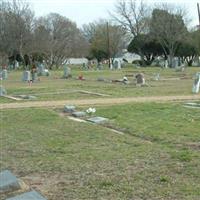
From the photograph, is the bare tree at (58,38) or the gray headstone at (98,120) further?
the bare tree at (58,38)

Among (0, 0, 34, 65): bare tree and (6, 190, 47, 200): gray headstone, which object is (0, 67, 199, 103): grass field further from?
(0, 0, 34, 65): bare tree

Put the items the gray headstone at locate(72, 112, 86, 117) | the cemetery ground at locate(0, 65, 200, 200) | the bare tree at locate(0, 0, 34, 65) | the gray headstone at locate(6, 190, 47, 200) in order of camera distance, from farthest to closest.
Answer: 1. the bare tree at locate(0, 0, 34, 65)
2. the gray headstone at locate(72, 112, 86, 117)
3. the cemetery ground at locate(0, 65, 200, 200)
4. the gray headstone at locate(6, 190, 47, 200)

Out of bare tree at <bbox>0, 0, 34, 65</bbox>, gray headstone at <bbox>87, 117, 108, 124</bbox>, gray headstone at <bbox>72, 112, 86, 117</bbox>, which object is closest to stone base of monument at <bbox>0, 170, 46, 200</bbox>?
gray headstone at <bbox>87, 117, 108, 124</bbox>

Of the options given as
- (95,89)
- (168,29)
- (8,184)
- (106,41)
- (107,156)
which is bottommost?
(95,89)

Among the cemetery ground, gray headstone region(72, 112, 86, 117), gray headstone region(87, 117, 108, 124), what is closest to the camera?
the cemetery ground

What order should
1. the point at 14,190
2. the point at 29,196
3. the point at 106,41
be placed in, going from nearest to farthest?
the point at 29,196 → the point at 14,190 → the point at 106,41

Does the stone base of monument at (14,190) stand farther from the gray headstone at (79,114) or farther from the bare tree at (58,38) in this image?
the bare tree at (58,38)

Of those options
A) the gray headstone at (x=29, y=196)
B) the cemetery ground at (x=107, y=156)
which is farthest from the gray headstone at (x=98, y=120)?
the gray headstone at (x=29, y=196)

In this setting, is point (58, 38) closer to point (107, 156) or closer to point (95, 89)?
point (95, 89)

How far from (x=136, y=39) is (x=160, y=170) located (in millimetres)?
78104

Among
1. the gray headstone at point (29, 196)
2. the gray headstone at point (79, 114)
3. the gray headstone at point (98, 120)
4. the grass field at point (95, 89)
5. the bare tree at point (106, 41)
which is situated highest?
the bare tree at point (106, 41)

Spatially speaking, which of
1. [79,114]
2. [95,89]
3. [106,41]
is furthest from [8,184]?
[106,41]

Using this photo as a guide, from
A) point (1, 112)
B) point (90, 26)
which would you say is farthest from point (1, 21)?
point (1, 112)

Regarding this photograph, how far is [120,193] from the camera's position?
224 inches
